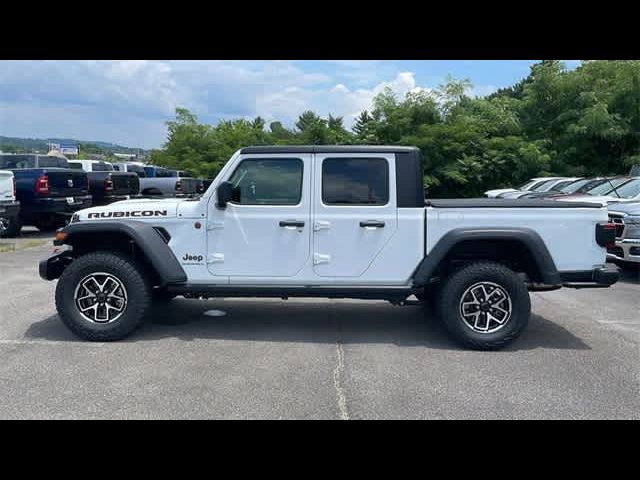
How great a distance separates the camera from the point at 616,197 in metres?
10.1

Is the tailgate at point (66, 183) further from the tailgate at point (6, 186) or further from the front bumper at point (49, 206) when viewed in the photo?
the tailgate at point (6, 186)

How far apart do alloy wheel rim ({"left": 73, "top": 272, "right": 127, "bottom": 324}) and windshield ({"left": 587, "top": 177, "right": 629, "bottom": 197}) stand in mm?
9467

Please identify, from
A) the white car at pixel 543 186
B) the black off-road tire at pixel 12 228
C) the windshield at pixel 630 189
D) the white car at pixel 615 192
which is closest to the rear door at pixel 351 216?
the white car at pixel 615 192

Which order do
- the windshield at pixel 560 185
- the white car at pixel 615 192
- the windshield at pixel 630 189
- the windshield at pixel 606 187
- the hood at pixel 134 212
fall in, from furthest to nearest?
the windshield at pixel 560 185 → the windshield at pixel 606 187 → the windshield at pixel 630 189 → the white car at pixel 615 192 → the hood at pixel 134 212

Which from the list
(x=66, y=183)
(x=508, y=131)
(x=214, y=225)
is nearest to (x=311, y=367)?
(x=214, y=225)

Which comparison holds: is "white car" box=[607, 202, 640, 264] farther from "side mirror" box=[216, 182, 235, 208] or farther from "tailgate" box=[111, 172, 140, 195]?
"tailgate" box=[111, 172, 140, 195]

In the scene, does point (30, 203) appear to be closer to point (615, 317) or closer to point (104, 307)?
point (104, 307)

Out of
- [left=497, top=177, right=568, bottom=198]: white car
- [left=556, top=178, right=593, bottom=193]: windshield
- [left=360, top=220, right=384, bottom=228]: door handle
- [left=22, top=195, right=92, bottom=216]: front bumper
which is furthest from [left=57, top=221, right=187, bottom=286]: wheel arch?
[left=497, top=177, right=568, bottom=198]: white car

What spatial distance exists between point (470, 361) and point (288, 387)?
68.8 inches

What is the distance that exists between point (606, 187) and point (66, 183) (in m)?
12.6

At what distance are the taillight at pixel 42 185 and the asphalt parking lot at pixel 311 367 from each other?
7.01 metres

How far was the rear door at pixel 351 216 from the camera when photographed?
514cm

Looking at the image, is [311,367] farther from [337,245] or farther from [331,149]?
[331,149]

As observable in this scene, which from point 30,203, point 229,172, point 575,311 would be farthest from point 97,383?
point 30,203
